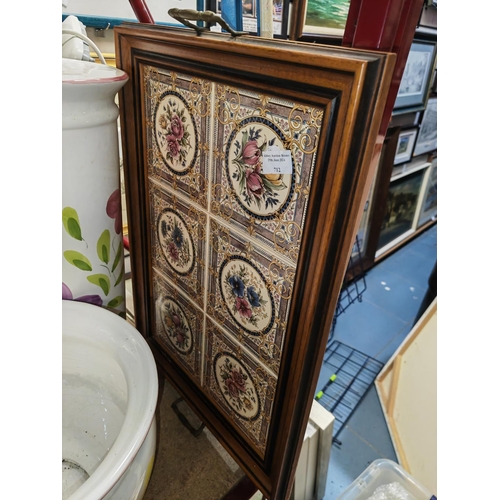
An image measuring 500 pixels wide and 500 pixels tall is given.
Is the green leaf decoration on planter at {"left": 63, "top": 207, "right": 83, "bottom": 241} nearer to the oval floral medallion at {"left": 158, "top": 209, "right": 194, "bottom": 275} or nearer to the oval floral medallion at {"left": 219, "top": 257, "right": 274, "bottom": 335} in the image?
the oval floral medallion at {"left": 158, "top": 209, "right": 194, "bottom": 275}

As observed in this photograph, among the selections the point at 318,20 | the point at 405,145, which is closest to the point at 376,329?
the point at 405,145

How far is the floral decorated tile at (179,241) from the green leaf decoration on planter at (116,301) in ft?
0.38

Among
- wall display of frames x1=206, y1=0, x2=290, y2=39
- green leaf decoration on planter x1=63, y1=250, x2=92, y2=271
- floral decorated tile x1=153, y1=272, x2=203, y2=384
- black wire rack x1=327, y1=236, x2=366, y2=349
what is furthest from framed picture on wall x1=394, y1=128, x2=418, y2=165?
green leaf decoration on planter x1=63, y1=250, x2=92, y2=271

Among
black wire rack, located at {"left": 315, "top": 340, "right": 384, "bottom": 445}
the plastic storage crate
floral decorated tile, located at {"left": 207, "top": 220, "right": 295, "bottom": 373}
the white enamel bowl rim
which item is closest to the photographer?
the white enamel bowl rim

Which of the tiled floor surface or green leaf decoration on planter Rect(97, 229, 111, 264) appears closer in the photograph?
green leaf decoration on planter Rect(97, 229, 111, 264)

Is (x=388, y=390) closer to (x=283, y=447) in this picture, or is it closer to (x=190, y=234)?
(x=283, y=447)

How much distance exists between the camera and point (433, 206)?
2.74 m

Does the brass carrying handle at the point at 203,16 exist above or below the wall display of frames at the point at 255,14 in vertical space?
below

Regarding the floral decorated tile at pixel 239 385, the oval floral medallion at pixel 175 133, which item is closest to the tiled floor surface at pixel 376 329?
the floral decorated tile at pixel 239 385

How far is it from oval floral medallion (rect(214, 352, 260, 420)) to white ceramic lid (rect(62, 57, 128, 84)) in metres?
0.44

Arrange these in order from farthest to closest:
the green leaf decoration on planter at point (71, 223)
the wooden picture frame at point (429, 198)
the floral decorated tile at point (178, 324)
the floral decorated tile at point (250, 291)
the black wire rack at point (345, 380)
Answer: the wooden picture frame at point (429, 198), the black wire rack at point (345, 380), the floral decorated tile at point (178, 324), the green leaf decoration on planter at point (71, 223), the floral decorated tile at point (250, 291)

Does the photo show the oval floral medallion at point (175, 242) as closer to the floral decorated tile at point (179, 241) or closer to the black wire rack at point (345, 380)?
the floral decorated tile at point (179, 241)

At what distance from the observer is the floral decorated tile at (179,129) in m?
0.52

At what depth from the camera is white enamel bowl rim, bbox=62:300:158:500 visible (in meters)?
0.37
